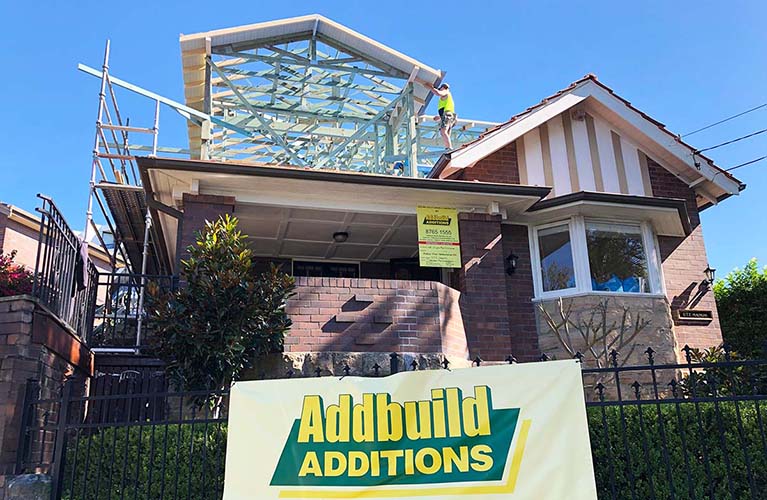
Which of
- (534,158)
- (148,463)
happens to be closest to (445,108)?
(534,158)

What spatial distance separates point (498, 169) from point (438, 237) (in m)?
2.33

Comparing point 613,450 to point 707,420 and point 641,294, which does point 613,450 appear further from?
point 641,294

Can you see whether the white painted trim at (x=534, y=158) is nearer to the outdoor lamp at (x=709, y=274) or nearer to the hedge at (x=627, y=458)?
the outdoor lamp at (x=709, y=274)

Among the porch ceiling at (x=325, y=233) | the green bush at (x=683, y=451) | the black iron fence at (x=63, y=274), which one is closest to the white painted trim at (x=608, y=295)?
the porch ceiling at (x=325, y=233)

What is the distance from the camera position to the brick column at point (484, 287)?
9422 millimetres

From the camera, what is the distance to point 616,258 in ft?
35.3

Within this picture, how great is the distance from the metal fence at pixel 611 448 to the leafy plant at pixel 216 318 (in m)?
1.19

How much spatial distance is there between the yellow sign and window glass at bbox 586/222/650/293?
7.92 feet

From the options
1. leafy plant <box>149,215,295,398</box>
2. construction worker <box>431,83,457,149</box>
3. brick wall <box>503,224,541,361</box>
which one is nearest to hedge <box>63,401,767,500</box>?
leafy plant <box>149,215,295,398</box>

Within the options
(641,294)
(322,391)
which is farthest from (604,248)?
(322,391)

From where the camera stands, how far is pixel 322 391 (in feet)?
16.3

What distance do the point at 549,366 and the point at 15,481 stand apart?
4.45 m

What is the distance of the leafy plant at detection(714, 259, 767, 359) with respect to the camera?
12.5 m

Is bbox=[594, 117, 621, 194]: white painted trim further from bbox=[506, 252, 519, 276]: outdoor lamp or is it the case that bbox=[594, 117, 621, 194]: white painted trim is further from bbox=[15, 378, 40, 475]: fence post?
bbox=[15, 378, 40, 475]: fence post
